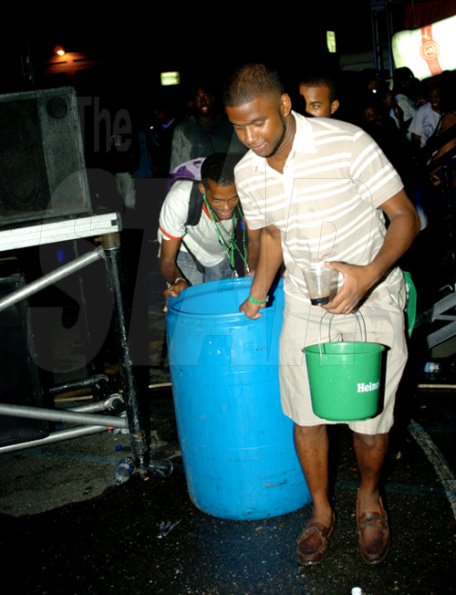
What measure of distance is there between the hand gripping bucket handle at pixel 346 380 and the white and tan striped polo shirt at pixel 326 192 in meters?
0.33

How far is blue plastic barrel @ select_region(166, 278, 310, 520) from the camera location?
2852 millimetres

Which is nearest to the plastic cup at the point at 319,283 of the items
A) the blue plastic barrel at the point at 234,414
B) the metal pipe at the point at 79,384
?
the blue plastic barrel at the point at 234,414

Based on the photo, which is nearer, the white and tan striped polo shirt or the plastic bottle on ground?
the white and tan striped polo shirt

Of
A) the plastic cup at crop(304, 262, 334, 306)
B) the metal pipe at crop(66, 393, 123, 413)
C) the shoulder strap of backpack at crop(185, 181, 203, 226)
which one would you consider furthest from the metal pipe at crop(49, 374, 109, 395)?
the plastic cup at crop(304, 262, 334, 306)

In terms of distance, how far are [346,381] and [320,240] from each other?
24.1 inches

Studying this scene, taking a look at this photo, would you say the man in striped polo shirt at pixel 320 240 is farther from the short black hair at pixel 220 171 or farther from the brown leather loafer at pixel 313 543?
the short black hair at pixel 220 171

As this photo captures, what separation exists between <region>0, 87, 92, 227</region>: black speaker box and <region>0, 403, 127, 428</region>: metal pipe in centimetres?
105

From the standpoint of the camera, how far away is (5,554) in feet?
10.3

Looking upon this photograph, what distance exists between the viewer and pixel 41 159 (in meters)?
3.48

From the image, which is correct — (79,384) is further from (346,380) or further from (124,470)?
(346,380)

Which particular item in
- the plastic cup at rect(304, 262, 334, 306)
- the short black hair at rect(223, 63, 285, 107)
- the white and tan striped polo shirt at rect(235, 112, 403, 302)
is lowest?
the plastic cup at rect(304, 262, 334, 306)

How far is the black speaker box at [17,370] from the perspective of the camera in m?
3.47

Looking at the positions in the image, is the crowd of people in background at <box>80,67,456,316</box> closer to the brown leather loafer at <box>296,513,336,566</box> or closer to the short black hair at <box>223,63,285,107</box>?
the short black hair at <box>223,63,285,107</box>

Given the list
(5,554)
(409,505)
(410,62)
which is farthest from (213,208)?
(410,62)
